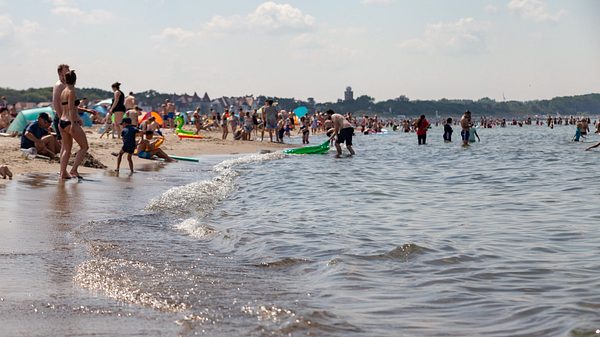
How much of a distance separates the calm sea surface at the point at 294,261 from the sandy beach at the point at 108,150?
139cm

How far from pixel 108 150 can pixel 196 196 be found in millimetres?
7774

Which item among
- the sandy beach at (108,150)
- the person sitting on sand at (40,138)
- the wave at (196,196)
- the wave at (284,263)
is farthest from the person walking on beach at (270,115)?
the wave at (284,263)

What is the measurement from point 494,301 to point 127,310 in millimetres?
2154

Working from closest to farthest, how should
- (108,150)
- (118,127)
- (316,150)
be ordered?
(108,150)
(118,127)
(316,150)

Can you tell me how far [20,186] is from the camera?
9672 millimetres

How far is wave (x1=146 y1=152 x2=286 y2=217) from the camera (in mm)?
9328

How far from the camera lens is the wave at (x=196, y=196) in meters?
9.33

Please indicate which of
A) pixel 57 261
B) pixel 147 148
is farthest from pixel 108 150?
pixel 57 261

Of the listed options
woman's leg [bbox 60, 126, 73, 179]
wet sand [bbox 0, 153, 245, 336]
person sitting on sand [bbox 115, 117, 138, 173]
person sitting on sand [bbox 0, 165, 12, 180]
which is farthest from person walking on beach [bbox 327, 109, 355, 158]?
person sitting on sand [bbox 0, 165, 12, 180]

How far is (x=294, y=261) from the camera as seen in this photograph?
6.05 metres

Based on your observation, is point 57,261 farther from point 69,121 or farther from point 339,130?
point 339,130

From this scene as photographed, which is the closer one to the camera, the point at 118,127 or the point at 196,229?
the point at 196,229

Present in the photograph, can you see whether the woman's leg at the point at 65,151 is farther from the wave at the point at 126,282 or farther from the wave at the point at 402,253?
the wave at the point at 402,253

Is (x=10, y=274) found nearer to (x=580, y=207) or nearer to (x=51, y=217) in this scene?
(x=51, y=217)
